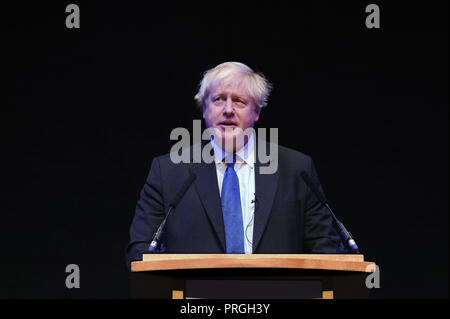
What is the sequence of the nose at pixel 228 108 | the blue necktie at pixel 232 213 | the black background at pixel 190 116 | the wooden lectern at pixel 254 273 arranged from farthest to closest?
the black background at pixel 190 116
the nose at pixel 228 108
the blue necktie at pixel 232 213
the wooden lectern at pixel 254 273

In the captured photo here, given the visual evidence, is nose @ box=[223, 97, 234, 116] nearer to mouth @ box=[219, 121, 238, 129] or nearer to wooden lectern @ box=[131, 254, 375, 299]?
mouth @ box=[219, 121, 238, 129]

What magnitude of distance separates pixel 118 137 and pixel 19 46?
2.65 ft

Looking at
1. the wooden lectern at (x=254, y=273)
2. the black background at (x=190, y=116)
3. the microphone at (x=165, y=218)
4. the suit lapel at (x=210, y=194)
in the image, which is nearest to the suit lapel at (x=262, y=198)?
the suit lapel at (x=210, y=194)

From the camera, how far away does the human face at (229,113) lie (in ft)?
9.16

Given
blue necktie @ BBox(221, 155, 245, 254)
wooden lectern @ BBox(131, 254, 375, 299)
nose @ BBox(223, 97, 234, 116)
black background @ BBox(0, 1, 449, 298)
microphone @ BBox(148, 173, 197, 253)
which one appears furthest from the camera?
black background @ BBox(0, 1, 449, 298)

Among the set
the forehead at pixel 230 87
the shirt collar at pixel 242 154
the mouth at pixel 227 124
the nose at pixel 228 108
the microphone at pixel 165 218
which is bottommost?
the microphone at pixel 165 218

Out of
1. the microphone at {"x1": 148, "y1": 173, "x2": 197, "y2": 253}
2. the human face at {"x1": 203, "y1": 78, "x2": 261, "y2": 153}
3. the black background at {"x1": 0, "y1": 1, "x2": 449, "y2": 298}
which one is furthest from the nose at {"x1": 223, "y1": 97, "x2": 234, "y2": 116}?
the black background at {"x1": 0, "y1": 1, "x2": 449, "y2": 298}

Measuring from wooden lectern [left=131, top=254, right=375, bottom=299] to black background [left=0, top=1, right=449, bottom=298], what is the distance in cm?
188

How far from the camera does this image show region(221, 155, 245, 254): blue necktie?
2.54 m

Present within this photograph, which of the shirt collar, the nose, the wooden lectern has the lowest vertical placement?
the wooden lectern

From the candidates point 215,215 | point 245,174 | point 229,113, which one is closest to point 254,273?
point 215,215

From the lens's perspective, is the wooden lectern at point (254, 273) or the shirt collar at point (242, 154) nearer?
the wooden lectern at point (254, 273)

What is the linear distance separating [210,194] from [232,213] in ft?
0.43

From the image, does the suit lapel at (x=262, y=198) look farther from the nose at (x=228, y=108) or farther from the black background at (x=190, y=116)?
the black background at (x=190, y=116)
